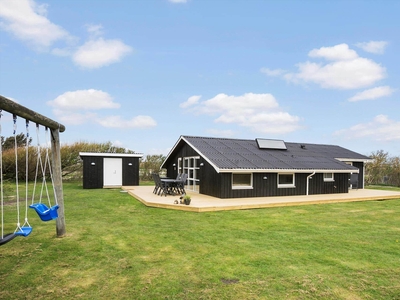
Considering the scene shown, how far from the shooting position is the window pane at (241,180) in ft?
37.1

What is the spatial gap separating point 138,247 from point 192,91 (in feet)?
43.7

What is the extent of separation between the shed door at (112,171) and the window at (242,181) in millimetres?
8419

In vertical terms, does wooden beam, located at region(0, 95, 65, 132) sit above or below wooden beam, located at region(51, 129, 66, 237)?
above

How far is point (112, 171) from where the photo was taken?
16781 mm

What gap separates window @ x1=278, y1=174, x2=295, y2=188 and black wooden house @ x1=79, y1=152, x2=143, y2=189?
8972 mm

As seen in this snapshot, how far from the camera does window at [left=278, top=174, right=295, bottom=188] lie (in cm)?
1216

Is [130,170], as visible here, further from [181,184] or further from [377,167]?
[377,167]

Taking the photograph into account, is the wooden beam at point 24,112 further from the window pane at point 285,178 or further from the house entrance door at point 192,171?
the window pane at point 285,178

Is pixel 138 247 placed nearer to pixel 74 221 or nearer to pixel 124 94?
pixel 74 221

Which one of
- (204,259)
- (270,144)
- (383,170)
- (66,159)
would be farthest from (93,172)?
(383,170)

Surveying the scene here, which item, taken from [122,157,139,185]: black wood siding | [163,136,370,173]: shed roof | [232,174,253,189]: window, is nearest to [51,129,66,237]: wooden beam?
[163,136,370,173]: shed roof

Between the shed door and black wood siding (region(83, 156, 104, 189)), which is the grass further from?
the shed door

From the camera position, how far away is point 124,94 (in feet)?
49.9

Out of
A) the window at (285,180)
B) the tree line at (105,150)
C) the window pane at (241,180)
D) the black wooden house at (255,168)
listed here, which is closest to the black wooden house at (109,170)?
the black wooden house at (255,168)
